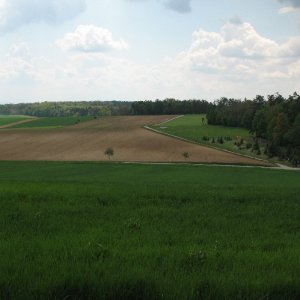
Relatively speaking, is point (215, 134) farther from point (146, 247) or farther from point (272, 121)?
point (146, 247)

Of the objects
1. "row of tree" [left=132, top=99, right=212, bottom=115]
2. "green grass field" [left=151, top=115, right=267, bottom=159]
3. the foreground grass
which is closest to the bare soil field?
"green grass field" [left=151, top=115, right=267, bottom=159]

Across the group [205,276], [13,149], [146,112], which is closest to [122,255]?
[205,276]

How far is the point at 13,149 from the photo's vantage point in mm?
88750

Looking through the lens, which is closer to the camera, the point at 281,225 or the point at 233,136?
the point at 281,225

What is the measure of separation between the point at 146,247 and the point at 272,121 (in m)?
92.0

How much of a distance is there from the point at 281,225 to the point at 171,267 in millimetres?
4043

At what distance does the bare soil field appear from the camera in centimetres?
7638

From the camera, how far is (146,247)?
6922 mm

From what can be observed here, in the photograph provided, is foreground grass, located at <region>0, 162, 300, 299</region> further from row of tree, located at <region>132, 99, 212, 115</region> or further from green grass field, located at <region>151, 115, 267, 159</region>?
row of tree, located at <region>132, 99, 212, 115</region>

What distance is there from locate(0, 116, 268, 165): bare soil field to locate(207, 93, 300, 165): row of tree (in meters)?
12.4

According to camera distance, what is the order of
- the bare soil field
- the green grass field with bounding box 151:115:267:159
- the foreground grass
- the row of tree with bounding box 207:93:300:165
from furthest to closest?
the green grass field with bounding box 151:115:267:159 < the row of tree with bounding box 207:93:300:165 < the bare soil field < the foreground grass

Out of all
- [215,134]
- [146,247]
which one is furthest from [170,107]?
[146,247]

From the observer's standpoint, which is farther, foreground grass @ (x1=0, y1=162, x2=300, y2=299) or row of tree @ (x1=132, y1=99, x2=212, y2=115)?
row of tree @ (x1=132, y1=99, x2=212, y2=115)

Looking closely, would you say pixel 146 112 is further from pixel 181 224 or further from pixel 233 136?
pixel 181 224
